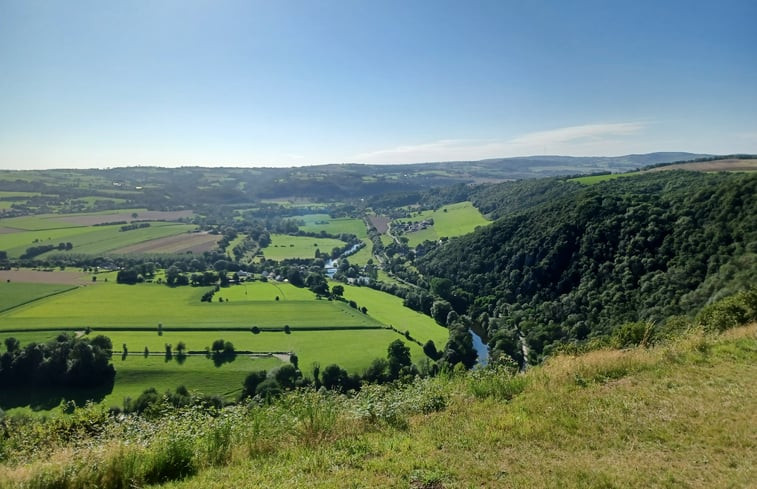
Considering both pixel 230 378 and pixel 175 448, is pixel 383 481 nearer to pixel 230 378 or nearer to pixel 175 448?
pixel 175 448

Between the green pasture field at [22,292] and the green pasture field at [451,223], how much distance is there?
251 ft

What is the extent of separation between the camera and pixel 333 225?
479 ft

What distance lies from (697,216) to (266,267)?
258 feet

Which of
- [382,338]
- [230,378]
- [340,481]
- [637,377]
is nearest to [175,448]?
[340,481]

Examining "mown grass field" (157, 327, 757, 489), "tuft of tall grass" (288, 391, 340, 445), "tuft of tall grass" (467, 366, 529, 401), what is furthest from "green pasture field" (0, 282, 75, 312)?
"tuft of tall grass" (467, 366, 529, 401)

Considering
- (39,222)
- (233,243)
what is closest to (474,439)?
(233,243)

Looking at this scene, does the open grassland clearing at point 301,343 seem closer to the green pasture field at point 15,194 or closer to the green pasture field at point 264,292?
the green pasture field at point 264,292

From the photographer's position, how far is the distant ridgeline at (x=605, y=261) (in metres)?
36.7

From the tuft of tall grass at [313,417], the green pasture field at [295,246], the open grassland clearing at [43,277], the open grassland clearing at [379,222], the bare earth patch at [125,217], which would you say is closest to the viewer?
the tuft of tall grass at [313,417]

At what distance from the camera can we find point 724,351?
10328 mm

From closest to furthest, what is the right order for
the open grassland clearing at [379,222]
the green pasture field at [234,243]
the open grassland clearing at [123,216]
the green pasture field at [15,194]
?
1. the green pasture field at [234,243]
2. the open grassland clearing at [123,216]
3. the green pasture field at [15,194]
4. the open grassland clearing at [379,222]

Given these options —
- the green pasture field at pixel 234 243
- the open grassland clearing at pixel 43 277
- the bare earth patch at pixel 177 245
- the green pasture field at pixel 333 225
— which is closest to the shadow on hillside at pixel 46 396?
the open grassland clearing at pixel 43 277

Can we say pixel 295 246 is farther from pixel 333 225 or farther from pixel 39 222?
pixel 39 222

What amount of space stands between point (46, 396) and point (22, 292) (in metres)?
37.2
